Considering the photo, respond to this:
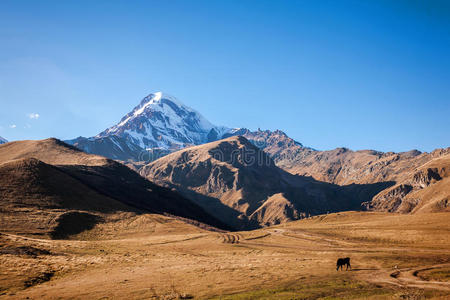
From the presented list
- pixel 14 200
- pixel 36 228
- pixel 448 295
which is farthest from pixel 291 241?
pixel 14 200

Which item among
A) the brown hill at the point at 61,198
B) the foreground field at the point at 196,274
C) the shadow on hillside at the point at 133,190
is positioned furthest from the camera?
the shadow on hillside at the point at 133,190

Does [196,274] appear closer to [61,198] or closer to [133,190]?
[61,198]

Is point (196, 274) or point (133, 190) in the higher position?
point (133, 190)

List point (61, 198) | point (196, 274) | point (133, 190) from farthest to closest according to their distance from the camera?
point (133, 190) → point (61, 198) → point (196, 274)

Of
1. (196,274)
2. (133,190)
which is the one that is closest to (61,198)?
(133,190)

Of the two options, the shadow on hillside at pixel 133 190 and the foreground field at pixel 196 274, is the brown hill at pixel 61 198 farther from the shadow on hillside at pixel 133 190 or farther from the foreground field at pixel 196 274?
the foreground field at pixel 196 274

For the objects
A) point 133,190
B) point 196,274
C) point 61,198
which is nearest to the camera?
point 196,274

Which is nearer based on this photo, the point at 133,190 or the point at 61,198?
the point at 61,198

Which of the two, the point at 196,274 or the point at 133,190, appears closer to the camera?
the point at 196,274

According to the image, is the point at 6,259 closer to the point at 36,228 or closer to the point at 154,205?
the point at 36,228

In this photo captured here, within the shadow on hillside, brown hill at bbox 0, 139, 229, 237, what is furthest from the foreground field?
the shadow on hillside

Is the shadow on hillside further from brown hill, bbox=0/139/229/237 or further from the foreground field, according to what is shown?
the foreground field

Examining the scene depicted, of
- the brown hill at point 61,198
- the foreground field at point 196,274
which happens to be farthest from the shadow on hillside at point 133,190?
the foreground field at point 196,274

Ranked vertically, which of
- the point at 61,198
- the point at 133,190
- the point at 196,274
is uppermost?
the point at 133,190
